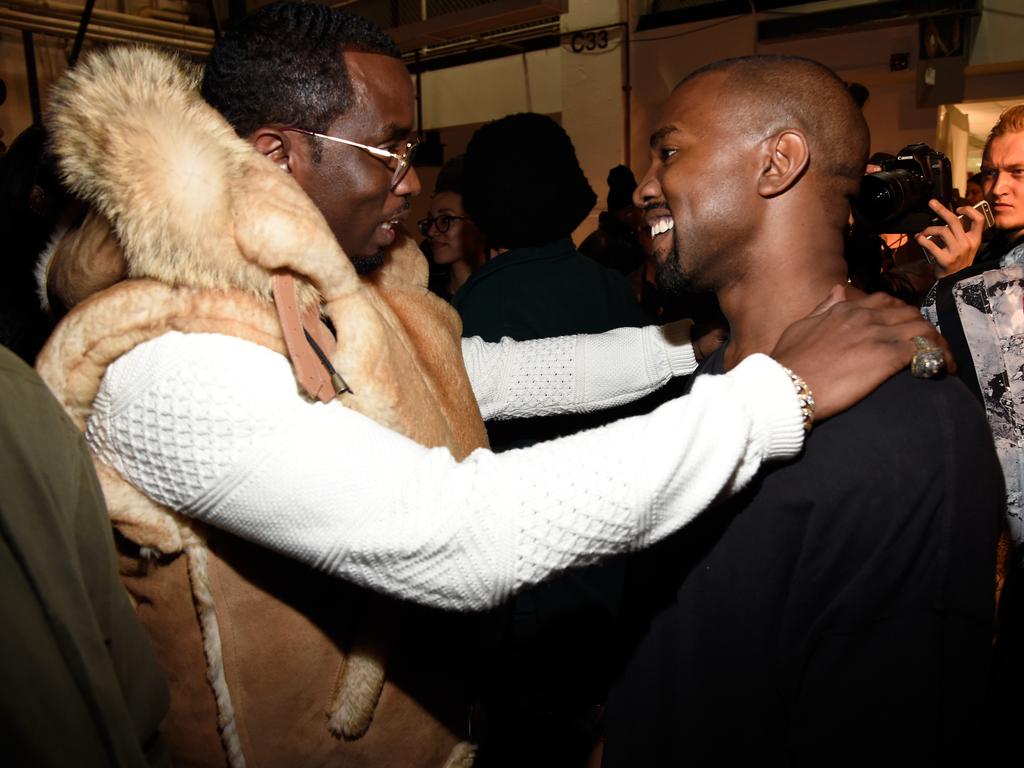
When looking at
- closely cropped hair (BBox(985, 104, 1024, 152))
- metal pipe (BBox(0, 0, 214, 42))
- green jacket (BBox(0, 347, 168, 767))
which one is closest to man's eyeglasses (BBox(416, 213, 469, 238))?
closely cropped hair (BBox(985, 104, 1024, 152))

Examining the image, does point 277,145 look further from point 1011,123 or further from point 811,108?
point 1011,123

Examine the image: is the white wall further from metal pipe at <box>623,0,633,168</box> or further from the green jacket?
the green jacket

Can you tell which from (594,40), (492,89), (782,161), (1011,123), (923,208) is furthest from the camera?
(492,89)

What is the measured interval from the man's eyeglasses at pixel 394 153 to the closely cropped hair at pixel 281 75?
0.01 metres

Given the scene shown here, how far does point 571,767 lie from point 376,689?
177cm

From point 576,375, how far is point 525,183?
3.01 feet

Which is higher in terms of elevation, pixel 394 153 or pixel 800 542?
pixel 394 153

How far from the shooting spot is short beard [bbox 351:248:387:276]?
5.51ft

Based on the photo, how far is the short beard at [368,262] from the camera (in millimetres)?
1679

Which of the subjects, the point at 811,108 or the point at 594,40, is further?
the point at 594,40

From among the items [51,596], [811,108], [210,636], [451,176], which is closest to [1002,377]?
[811,108]

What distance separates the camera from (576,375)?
2150 millimetres

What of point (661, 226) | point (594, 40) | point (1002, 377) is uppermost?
point (594, 40)

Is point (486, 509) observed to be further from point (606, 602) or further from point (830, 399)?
point (606, 602)
